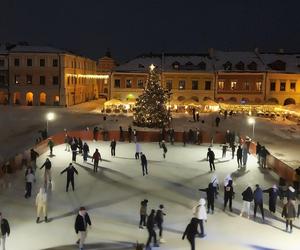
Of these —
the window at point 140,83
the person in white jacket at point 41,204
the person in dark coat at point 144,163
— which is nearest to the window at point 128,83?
the window at point 140,83

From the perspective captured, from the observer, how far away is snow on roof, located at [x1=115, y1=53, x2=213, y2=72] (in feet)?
192

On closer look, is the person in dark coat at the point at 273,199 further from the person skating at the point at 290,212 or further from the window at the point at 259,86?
the window at the point at 259,86

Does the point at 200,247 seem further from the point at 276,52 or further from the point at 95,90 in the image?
the point at 95,90

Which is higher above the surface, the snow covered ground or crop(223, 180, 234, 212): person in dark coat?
crop(223, 180, 234, 212): person in dark coat

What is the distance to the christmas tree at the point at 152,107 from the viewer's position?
127 feet

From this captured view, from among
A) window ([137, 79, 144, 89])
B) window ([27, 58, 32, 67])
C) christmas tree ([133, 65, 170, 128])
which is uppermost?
window ([27, 58, 32, 67])

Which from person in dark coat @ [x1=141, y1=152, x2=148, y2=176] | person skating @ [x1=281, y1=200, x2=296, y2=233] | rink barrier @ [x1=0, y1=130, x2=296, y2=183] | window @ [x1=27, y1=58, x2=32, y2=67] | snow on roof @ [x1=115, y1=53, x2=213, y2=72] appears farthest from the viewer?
window @ [x1=27, y1=58, x2=32, y2=67]

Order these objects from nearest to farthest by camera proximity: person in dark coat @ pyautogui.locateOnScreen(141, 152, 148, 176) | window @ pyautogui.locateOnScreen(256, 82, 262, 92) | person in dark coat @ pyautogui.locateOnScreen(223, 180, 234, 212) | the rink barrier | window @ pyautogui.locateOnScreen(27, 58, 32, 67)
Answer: person in dark coat @ pyautogui.locateOnScreen(223, 180, 234, 212) → the rink barrier → person in dark coat @ pyautogui.locateOnScreen(141, 152, 148, 176) → window @ pyautogui.locateOnScreen(256, 82, 262, 92) → window @ pyautogui.locateOnScreen(27, 58, 32, 67)

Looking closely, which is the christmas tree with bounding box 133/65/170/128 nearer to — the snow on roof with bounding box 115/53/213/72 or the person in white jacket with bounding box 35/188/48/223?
the snow on roof with bounding box 115/53/213/72

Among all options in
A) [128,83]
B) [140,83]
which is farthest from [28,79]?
[140,83]

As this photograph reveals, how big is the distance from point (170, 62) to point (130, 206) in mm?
44851

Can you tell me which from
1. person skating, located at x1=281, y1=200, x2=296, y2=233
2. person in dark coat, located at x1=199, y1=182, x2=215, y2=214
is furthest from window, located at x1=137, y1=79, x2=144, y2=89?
person skating, located at x1=281, y1=200, x2=296, y2=233

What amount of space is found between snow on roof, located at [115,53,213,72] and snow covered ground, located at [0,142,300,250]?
112ft

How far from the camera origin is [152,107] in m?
38.8
